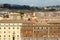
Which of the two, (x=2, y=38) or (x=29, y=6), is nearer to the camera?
(x=2, y=38)

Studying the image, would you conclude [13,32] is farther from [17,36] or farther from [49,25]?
[49,25]

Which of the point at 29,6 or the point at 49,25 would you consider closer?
the point at 49,25

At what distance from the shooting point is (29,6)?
47.7m

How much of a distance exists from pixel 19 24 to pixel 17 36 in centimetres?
78

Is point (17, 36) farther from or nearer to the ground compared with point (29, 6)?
farther from the ground

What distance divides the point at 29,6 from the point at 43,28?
101 ft

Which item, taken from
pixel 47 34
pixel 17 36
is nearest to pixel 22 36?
pixel 17 36

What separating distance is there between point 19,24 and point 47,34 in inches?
66.6

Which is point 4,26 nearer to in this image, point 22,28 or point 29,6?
point 22,28

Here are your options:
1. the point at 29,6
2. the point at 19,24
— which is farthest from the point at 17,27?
the point at 29,6

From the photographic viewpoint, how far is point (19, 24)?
17125mm

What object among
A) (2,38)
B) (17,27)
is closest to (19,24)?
(17,27)

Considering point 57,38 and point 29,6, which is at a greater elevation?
point 57,38

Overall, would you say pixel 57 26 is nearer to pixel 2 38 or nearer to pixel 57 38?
pixel 57 38
